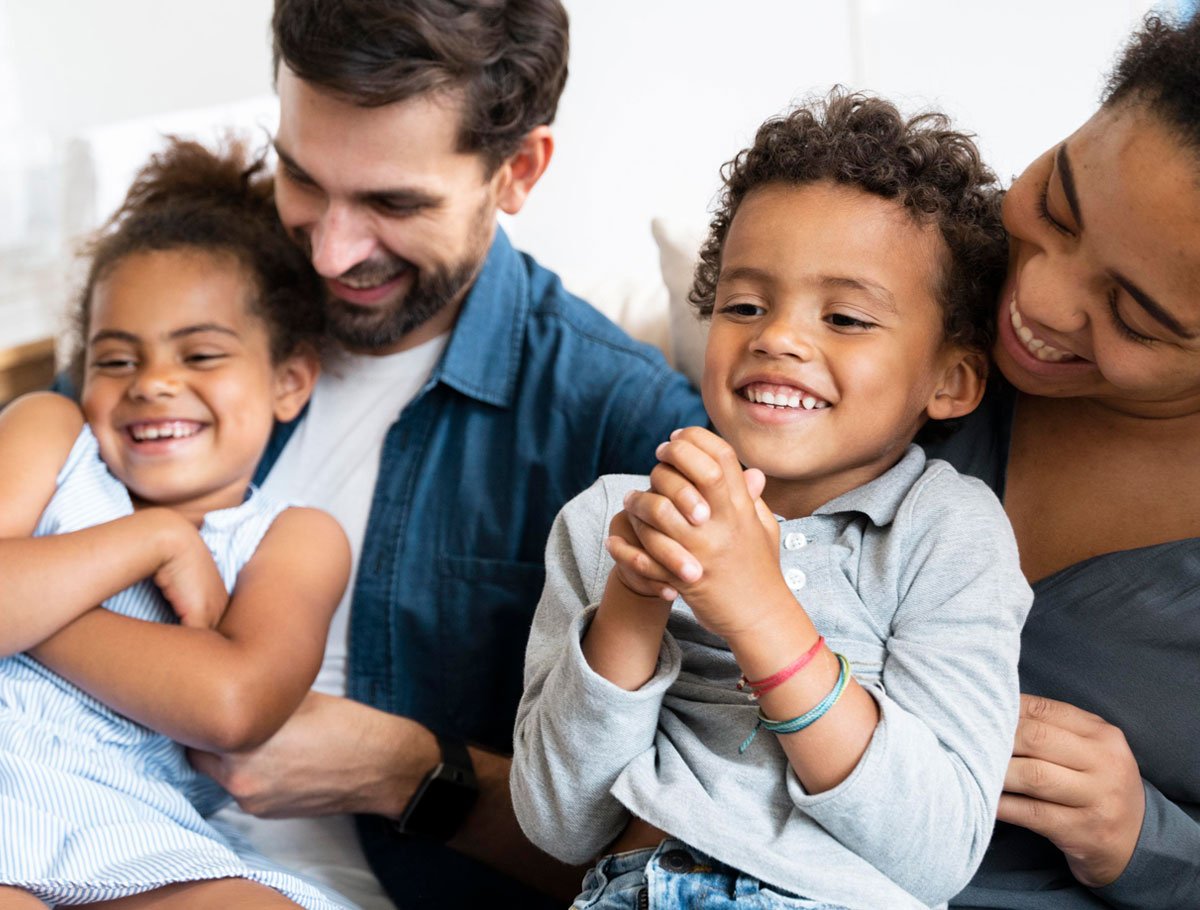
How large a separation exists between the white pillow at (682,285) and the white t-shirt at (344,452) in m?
0.35

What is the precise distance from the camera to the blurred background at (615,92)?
2.28 metres

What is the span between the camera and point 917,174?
1.26m

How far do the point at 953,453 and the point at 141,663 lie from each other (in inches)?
36.9

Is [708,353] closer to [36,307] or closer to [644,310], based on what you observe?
[644,310]

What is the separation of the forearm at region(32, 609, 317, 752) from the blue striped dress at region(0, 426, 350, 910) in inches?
2.0

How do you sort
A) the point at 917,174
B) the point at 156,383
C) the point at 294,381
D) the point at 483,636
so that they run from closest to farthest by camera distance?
the point at 917,174 < the point at 156,383 < the point at 483,636 < the point at 294,381

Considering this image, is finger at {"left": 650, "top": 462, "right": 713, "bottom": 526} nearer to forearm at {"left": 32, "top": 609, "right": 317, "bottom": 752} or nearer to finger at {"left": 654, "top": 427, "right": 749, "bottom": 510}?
finger at {"left": 654, "top": 427, "right": 749, "bottom": 510}

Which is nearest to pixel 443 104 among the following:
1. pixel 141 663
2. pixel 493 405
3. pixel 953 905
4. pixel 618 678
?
pixel 493 405

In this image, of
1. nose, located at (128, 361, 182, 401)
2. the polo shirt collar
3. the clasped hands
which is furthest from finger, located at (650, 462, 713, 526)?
nose, located at (128, 361, 182, 401)

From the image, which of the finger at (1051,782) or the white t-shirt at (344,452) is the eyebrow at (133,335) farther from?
the finger at (1051,782)

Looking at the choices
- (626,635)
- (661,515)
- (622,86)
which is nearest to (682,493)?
(661,515)

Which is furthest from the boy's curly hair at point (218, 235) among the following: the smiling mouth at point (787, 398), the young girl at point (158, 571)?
the smiling mouth at point (787, 398)

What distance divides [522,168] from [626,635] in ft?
3.33

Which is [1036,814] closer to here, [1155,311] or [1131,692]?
[1131,692]
